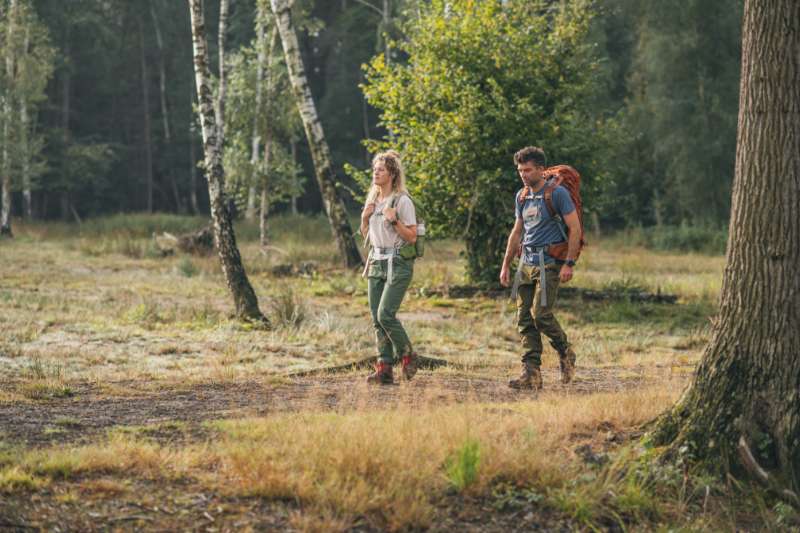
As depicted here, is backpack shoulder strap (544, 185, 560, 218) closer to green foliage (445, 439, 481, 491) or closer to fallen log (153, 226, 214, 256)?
green foliage (445, 439, 481, 491)

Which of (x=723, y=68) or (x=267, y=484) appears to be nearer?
(x=267, y=484)

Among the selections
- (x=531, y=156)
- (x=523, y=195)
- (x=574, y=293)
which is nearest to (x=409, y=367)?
(x=523, y=195)

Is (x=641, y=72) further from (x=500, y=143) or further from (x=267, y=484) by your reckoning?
(x=267, y=484)

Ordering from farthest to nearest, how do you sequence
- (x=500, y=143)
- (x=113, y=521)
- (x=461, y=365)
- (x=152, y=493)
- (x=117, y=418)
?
(x=500, y=143) < (x=461, y=365) < (x=117, y=418) < (x=152, y=493) < (x=113, y=521)

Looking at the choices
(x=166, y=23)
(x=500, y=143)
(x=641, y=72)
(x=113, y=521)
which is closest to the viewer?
(x=113, y=521)

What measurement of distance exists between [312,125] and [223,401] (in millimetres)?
13201

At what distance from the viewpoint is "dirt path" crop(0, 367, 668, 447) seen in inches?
286

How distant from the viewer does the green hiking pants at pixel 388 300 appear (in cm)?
930

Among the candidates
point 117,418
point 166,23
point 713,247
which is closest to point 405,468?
point 117,418

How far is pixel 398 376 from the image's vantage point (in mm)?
10172

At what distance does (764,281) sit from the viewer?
21.8 feet

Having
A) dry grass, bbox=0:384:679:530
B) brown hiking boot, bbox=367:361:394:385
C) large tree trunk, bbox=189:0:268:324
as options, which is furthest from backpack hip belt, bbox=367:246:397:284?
large tree trunk, bbox=189:0:268:324

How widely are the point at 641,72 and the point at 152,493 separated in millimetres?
39851

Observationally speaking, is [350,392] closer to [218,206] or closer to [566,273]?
[566,273]
